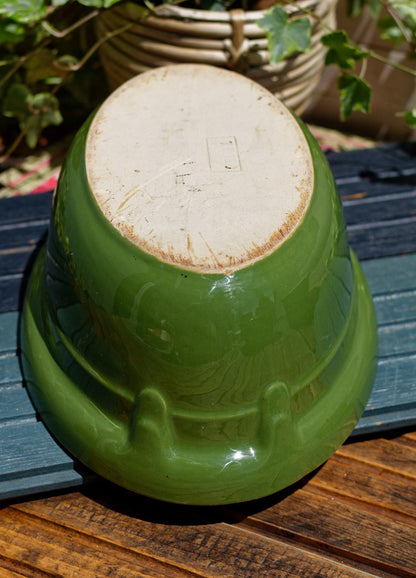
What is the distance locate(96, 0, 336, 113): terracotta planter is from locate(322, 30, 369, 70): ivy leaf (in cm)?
18

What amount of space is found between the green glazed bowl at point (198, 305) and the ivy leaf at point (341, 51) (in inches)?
24.1

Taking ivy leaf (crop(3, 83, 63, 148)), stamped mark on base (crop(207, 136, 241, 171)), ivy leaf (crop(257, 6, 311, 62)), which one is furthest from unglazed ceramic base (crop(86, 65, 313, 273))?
ivy leaf (crop(3, 83, 63, 148))

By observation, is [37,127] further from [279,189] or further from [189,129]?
[279,189]

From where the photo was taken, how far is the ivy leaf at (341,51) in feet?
6.37

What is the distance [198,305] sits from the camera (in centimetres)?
115

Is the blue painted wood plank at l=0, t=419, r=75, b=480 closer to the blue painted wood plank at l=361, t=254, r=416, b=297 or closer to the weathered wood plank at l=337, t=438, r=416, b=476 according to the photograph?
the weathered wood plank at l=337, t=438, r=416, b=476

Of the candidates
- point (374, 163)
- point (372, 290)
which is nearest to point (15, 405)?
point (372, 290)

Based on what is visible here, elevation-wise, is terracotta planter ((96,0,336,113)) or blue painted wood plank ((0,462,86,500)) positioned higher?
terracotta planter ((96,0,336,113))

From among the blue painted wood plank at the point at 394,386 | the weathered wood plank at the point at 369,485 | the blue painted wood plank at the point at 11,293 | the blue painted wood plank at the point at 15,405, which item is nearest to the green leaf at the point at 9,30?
the blue painted wood plank at the point at 11,293

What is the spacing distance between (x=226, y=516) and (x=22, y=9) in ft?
5.19

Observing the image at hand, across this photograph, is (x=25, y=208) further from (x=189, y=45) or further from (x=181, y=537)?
(x=181, y=537)

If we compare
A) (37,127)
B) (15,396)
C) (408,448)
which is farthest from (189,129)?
(37,127)

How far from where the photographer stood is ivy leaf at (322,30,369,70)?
194 centimetres

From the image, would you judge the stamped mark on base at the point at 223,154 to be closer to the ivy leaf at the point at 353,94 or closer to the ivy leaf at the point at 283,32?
the ivy leaf at the point at 283,32
